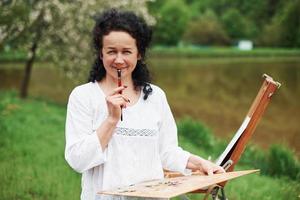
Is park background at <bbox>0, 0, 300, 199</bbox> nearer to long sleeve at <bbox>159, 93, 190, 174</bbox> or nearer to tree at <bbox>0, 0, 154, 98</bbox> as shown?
tree at <bbox>0, 0, 154, 98</bbox>

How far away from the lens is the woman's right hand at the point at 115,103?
8.04ft

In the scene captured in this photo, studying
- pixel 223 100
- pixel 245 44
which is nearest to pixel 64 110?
pixel 223 100

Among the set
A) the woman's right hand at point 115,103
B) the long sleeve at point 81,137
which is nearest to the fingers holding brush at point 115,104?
the woman's right hand at point 115,103

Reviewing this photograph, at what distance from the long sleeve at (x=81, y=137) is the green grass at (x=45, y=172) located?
275 cm

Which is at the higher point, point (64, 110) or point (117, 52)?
point (64, 110)

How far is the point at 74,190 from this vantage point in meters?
5.54

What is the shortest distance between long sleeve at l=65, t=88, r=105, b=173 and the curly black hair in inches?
6.7

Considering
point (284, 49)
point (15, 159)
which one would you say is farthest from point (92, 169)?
point (284, 49)

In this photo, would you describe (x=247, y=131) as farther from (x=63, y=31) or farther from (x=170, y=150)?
(x=63, y=31)

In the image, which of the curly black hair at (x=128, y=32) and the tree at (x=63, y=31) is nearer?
the curly black hair at (x=128, y=32)

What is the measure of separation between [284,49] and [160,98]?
57575 millimetres

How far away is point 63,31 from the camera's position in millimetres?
16438

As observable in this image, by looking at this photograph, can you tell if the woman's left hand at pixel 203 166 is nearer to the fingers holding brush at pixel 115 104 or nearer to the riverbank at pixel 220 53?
the fingers holding brush at pixel 115 104

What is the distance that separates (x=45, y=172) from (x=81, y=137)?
3.97 m
